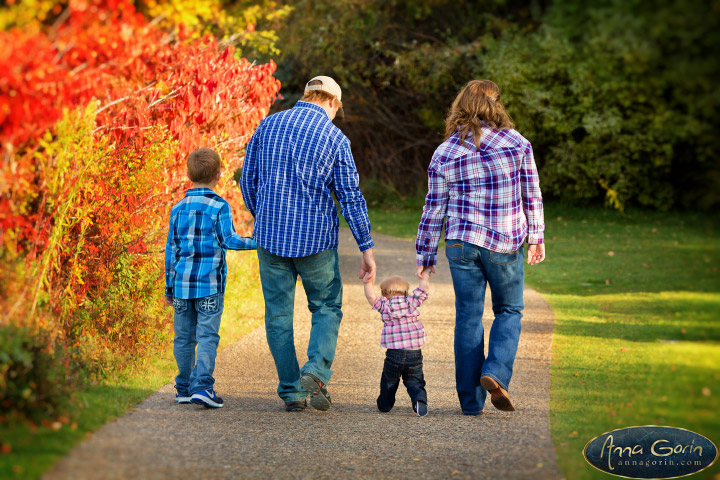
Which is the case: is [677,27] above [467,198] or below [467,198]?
Result: above

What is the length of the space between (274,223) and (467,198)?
3.91ft

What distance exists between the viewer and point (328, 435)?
4570 mm

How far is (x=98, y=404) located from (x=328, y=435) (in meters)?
1.31

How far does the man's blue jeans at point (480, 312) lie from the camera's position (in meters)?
4.89

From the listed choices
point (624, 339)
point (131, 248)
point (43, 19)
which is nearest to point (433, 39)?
point (624, 339)

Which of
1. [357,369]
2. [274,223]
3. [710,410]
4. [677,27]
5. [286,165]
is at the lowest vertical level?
[357,369]

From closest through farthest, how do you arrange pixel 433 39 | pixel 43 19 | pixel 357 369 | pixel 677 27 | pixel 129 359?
pixel 677 27
pixel 43 19
pixel 129 359
pixel 357 369
pixel 433 39

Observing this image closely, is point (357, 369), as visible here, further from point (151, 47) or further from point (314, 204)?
point (151, 47)

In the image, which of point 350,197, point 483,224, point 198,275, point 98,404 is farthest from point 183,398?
point 483,224

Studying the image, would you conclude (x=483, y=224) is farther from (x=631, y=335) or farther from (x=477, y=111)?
(x=631, y=335)

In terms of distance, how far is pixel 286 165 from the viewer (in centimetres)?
502

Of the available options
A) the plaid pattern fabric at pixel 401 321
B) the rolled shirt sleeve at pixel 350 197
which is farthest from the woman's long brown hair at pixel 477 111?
the plaid pattern fabric at pixel 401 321

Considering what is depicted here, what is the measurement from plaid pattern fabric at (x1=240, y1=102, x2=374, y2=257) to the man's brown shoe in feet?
3.59

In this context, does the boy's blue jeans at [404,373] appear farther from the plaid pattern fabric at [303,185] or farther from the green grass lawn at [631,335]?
the green grass lawn at [631,335]
